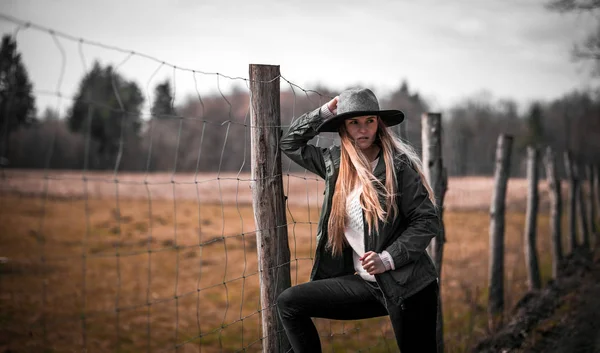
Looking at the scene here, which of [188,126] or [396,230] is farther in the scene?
A: [188,126]

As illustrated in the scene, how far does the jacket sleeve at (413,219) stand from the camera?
2.65 metres

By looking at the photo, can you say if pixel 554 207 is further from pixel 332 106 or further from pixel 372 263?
pixel 372 263

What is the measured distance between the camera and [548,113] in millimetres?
67812

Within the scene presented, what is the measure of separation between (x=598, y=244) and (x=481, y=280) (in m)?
4.03

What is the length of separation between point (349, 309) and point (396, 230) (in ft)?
1.66

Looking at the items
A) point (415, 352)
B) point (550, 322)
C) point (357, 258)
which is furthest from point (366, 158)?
point (550, 322)

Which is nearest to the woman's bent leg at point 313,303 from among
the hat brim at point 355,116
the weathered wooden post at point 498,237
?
the hat brim at point 355,116

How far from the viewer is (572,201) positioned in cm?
1088

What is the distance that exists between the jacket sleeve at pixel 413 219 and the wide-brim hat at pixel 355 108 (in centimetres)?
34

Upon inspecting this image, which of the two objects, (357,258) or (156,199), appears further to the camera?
(156,199)

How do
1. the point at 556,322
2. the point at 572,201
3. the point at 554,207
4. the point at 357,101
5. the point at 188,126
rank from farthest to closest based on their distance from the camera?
1. the point at 188,126
2. the point at 572,201
3. the point at 554,207
4. the point at 556,322
5. the point at 357,101

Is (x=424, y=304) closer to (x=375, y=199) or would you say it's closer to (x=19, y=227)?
(x=375, y=199)

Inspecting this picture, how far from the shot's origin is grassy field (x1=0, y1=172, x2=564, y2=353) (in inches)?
188

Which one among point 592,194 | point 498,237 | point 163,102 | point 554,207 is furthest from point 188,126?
point 163,102
